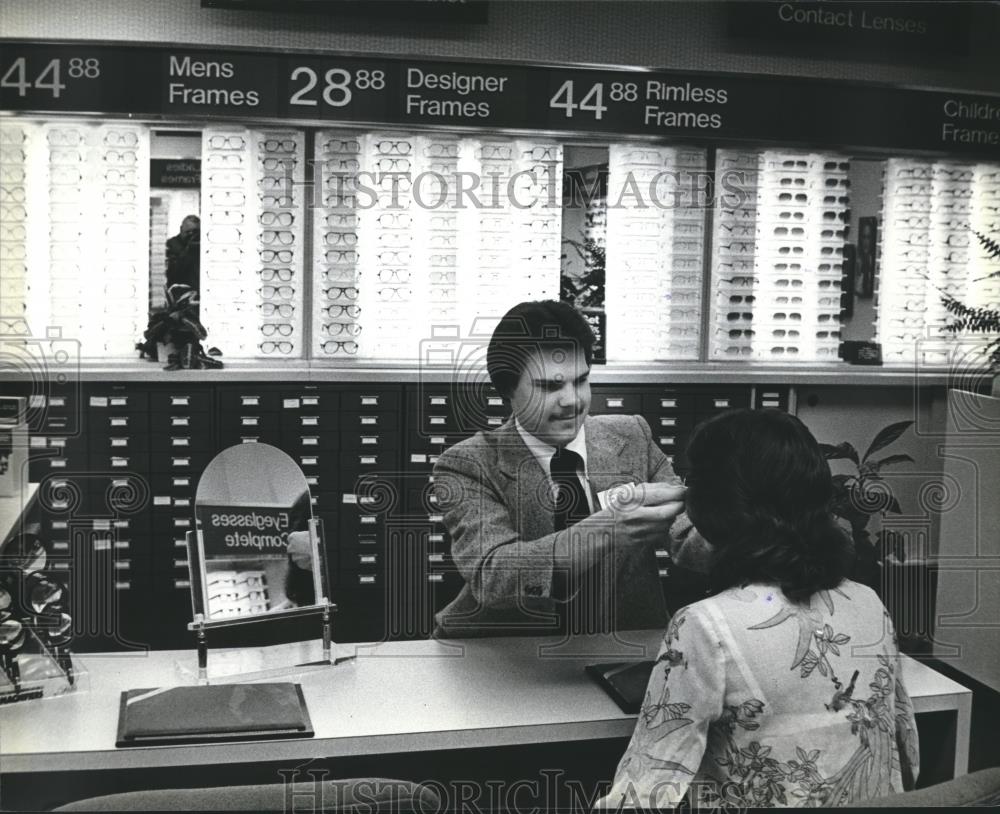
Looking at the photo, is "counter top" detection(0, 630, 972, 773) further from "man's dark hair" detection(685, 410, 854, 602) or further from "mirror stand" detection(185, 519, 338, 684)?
"man's dark hair" detection(685, 410, 854, 602)

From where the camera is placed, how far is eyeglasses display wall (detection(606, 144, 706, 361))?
15.5 ft

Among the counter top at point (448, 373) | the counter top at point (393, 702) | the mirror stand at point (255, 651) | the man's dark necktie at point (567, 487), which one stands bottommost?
the counter top at point (393, 702)

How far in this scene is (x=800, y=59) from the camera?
10.9 feet

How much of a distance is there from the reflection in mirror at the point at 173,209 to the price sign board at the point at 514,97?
1150mm

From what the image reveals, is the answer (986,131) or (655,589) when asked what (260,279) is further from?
(986,131)

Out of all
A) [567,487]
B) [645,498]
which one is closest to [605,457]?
[567,487]

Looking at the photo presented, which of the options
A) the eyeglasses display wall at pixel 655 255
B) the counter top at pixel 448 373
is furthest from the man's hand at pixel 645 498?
the eyeglasses display wall at pixel 655 255

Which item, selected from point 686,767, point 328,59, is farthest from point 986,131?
point 686,767

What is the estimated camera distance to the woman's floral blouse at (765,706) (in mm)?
1669

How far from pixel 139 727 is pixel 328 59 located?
2.21 meters

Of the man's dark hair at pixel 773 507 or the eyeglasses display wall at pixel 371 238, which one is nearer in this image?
the man's dark hair at pixel 773 507

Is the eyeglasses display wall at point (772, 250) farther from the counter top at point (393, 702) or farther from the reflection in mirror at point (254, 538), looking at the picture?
the reflection in mirror at point (254, 538)

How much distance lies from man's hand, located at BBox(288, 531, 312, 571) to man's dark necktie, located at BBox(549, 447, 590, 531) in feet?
2.32

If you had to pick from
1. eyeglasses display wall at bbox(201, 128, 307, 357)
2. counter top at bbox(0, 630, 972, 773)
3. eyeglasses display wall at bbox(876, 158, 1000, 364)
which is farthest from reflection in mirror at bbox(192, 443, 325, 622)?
eyeglasses display wall at bbox(876, 158, 1000, 364)
